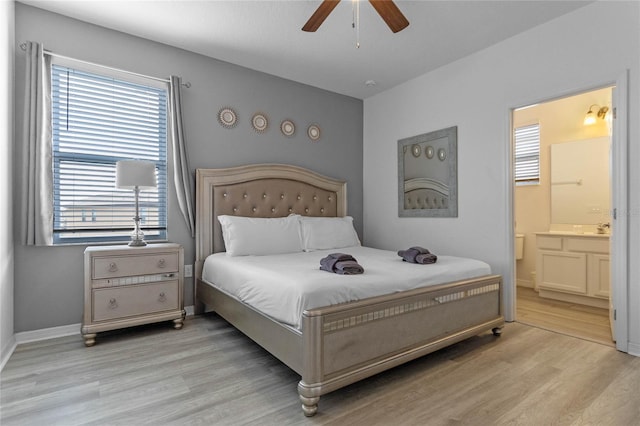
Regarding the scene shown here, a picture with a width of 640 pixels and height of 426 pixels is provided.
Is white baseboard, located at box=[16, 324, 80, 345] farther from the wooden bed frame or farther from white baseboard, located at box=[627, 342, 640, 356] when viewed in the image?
white baseboard, located at box=[627, 342, 640, 356]

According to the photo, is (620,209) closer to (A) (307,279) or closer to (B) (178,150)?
(A) (307,279)

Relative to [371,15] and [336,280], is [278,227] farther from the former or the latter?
[371,15]

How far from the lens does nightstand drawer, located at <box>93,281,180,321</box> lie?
2637mm

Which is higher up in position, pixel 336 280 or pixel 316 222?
pixel 316 222

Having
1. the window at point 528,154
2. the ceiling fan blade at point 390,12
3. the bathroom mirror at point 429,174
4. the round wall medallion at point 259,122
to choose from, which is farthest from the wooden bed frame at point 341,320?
the window at point 528,154

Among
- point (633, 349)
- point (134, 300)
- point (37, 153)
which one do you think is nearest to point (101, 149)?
point (37, 153)

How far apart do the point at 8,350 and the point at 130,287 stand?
2.76 feet

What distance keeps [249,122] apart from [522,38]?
2797mm

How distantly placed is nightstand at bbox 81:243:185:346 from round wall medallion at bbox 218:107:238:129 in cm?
144

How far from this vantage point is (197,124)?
3.49 m

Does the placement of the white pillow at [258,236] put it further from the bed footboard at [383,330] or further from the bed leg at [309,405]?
the bed leg at [309,405]

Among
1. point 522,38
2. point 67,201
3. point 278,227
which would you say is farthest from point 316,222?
point 522,38

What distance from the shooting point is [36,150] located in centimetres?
264

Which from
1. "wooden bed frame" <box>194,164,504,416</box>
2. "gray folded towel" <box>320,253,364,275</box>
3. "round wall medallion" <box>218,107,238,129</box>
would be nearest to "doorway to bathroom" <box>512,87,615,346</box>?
"wooden bed frame" <box>194,164,504,416</box>
